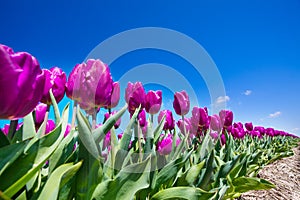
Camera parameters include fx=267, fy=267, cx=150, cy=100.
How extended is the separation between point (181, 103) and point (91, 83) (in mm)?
1223

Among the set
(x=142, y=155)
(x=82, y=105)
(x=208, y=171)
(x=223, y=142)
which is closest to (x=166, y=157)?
(x=208, y=171)

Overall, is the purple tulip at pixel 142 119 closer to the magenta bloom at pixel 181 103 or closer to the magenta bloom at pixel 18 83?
the magenta bloom at pixel 181 103

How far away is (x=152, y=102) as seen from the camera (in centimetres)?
173

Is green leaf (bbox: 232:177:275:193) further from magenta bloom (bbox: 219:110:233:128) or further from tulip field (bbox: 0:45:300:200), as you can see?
magenta bloom (bbox: 219:110:233:128)

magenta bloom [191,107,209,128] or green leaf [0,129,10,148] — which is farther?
magenta bloom [191,107,209,128]

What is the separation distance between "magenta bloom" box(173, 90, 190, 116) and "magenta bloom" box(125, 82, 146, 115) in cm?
62

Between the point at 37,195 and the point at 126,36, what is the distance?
1.21m

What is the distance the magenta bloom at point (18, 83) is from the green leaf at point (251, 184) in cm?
193

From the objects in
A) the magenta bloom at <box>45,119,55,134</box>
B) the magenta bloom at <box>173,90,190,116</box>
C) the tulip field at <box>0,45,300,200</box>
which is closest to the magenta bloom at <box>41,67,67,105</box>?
the tulip field at <box>0,45,300,200</box>

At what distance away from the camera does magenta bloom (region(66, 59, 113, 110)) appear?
3.44 ft

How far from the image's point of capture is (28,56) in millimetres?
548

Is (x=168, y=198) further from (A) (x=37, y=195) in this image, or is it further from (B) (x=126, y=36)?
(B) (x=126, y=36)

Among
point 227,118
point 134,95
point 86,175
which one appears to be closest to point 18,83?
point 86,175

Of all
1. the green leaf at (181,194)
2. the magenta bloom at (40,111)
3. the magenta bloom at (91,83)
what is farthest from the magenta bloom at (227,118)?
the magenta bloom at (40,111)
